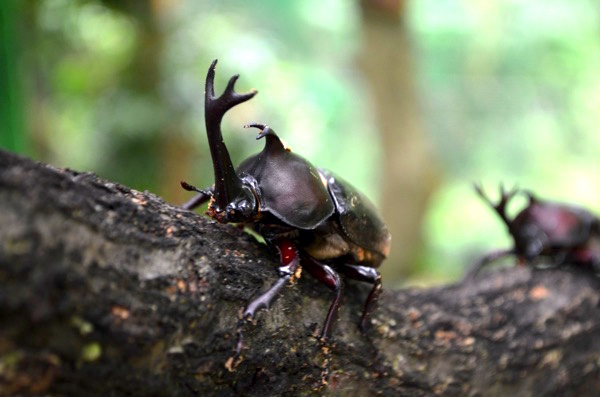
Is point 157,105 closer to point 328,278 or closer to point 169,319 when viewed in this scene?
point 328,278

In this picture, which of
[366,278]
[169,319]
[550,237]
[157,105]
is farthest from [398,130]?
[169,319]

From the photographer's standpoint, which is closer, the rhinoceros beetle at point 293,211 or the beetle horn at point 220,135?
the beetle horn at point 220,135

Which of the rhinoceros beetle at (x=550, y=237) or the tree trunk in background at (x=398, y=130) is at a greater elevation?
the tree trunk in background at (x=398, y=130)

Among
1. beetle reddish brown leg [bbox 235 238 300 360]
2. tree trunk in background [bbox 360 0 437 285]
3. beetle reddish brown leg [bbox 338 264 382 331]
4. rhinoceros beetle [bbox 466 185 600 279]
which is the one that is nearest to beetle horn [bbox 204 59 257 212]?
beetle reddish brown leg [bbox 235 238 300 360]

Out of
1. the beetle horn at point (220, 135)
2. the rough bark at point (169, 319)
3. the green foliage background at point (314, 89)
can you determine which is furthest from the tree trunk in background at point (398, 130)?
the beetle horn at point (220, 135)

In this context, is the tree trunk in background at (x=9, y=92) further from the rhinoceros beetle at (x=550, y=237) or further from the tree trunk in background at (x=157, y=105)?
the rhinoceros beetle at (x=550, y=237)

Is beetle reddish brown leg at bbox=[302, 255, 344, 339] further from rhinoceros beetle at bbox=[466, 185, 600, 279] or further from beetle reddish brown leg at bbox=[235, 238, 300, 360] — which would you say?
rhinoceros beetle at bbox=[466, 185, 600, 279]

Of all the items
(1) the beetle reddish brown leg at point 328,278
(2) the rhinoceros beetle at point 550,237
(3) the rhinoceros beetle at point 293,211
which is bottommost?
(1) the beetle reddish brown leg at point 328,278

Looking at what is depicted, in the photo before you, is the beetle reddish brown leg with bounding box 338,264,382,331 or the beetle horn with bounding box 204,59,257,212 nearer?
the beetle horn with bounding box 204,59,257,212
